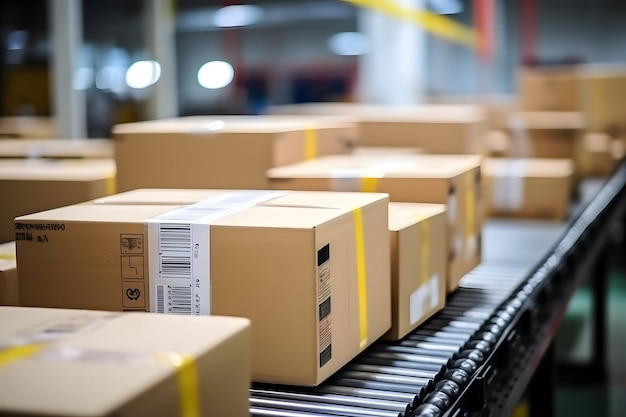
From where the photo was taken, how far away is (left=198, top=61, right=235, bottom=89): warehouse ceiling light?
1881cm

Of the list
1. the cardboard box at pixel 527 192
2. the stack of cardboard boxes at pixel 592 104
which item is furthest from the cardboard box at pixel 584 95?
the cardboard box at pixel 527 192

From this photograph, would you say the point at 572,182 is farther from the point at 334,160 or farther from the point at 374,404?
the point at 374,404

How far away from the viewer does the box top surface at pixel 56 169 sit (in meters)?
2.23

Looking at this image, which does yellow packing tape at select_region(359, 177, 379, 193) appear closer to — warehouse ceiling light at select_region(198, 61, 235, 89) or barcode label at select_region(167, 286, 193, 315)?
barcode label at select_region(167, 286, 193, 315)

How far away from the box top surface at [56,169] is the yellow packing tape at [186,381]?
1.28 metres

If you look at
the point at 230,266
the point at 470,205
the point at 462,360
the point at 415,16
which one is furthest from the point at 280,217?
the point at 415,16

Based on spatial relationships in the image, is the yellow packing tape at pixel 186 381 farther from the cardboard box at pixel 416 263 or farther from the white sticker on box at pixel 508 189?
the white sticker on box at pixel 508 189

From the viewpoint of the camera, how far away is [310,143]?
245 centimetres

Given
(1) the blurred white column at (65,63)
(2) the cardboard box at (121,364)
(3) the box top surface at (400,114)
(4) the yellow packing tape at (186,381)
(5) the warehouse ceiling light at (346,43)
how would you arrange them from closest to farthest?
1. (2) the cardboard box at (121,364)
2. (4) the yellow packing tape at (186,381)
3. (3) the box top surface at (400,114)
4. (1) the blurred white column at (65,63)
5. (5) the warehouse ceiling light at (346,43)

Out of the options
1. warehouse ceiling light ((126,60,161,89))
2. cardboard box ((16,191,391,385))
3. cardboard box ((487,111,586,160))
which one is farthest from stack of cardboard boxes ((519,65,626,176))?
warehouse ceiling light ((126,60,161,89))

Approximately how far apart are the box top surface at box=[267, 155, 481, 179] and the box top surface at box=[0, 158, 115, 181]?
1.82 feet

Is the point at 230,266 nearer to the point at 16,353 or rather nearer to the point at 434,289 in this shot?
the point at 16,353

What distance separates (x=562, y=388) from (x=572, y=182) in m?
1.25

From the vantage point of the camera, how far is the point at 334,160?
2490mm
